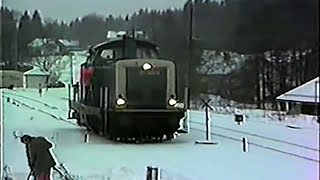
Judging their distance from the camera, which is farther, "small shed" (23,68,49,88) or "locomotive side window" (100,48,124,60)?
"locomotive side window" (100,48,124,60)

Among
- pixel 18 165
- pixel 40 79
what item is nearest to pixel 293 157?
pixel 40 79

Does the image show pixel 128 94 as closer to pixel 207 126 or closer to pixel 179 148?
pixel 179 148

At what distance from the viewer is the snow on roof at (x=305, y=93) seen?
1.80 metres

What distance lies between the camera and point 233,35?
1984 mm

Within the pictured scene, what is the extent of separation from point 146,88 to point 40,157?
0.68 meters

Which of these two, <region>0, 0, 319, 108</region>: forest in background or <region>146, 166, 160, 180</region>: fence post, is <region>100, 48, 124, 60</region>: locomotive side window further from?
<region>146, 166, 160, 180</region>: fence post

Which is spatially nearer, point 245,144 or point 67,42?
point 245,144

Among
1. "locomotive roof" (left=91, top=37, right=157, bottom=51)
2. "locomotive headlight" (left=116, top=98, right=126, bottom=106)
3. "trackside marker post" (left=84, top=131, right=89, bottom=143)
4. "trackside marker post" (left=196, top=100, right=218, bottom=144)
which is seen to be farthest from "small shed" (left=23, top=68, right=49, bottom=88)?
"trackside marker post" (left=196, top=100, right=218, bottom=144)

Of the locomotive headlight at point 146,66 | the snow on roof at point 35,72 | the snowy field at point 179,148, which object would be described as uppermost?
the locomotive headlight at point 146,66

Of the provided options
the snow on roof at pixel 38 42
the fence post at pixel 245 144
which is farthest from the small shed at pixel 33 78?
the fence post at pixel 245 144

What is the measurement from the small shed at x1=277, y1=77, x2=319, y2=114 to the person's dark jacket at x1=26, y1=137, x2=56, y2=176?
3.82ft

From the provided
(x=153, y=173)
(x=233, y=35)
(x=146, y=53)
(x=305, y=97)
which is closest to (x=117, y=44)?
(x=146, y=53)

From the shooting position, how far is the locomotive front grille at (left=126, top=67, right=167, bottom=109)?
9.08 feet

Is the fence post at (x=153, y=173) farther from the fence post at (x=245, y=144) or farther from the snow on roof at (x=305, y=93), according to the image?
the snow on roof at (x=305, y=93)
